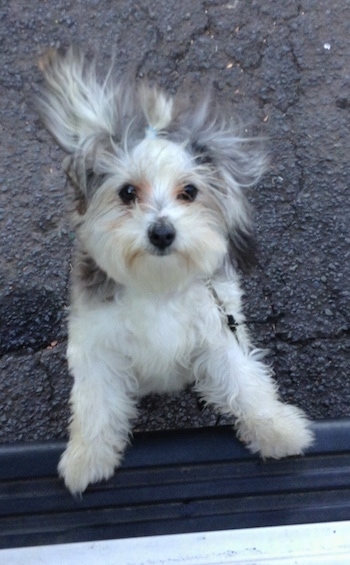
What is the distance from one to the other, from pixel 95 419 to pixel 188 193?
2.20 ft

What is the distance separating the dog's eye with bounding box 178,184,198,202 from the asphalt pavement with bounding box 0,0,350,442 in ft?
1.92

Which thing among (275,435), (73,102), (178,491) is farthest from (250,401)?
(73,102)

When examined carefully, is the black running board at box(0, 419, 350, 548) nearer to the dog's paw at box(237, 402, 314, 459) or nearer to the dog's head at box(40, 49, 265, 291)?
the dog's paw at box(237, 402, 314, 459)

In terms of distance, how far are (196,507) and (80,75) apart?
1.08 meters

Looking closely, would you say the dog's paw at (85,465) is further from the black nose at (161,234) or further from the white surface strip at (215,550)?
the black nose at (161,234)

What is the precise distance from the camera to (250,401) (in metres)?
1.88

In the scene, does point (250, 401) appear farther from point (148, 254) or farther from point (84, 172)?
point (84, 172)

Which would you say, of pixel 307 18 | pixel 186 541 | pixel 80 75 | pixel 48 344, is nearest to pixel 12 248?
pixel 48 344

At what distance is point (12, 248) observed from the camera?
8.14ft

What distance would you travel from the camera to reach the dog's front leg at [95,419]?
1768 millimetres

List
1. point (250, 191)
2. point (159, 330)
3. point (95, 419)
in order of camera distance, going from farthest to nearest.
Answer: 1. point (250, 191)
2. point (95, 419)
3. point (159, 330)

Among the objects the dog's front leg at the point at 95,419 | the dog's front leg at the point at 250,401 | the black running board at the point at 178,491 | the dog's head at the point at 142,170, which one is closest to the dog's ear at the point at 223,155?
the dog's head at the point at 142,170

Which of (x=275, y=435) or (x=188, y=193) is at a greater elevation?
(x=188, y=193)

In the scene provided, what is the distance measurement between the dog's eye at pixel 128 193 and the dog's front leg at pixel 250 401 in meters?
0.49
